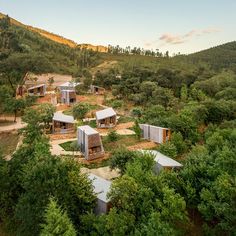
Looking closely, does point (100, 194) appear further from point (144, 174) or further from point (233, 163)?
point (233, 163)

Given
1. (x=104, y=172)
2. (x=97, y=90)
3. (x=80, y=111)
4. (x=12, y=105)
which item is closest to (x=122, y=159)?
(x=104, y=172)

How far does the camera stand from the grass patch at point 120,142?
32544mm

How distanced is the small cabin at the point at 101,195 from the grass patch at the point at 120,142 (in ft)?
30.8

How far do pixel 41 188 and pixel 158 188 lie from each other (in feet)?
24.4

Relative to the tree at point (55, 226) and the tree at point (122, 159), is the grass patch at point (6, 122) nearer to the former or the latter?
the tree at point (122, 159)

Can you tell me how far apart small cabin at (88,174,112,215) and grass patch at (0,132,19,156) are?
13875mm

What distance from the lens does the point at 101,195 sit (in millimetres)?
20656

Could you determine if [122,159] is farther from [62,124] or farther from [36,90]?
[36,90]

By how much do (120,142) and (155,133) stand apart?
4.05 m

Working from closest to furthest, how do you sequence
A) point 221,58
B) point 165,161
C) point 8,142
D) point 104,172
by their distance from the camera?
point 165,161, point 104,172, point 8,142, point 221,58

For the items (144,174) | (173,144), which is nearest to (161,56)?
(173,144)

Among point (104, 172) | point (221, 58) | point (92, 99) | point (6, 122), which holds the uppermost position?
point (221, 58)

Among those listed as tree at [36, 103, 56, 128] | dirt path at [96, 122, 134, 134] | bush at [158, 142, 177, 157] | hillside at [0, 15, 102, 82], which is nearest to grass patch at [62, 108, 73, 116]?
tree at [36, 103, 56, 128]

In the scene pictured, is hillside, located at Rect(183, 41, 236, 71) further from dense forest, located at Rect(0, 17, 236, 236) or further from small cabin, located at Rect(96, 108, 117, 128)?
dense forest, located at Rect(0, 17, 236, 236)
